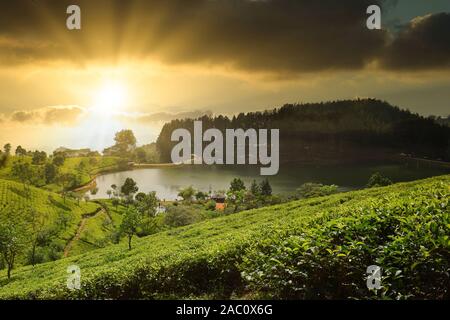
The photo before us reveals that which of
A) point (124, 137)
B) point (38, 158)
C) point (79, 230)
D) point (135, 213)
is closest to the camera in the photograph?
point (135, 213)

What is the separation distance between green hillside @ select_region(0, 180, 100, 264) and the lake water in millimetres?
38410

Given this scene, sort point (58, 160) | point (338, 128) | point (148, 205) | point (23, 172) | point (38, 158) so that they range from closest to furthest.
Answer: point (148, 205) < point (23, 172) < point (38, 158) < point (58, 160) < point (338, 128)

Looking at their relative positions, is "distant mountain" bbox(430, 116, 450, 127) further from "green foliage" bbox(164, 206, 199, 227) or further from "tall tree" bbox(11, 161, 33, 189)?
"tall tree" bbox(11, 161, 33, 189)

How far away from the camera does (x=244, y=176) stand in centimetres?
16525

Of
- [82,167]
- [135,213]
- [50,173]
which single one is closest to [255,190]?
[135,213]

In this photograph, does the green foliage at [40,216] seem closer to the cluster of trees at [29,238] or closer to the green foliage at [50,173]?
the cluster of trees at [29,238]

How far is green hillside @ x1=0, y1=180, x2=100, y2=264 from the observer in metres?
71.1

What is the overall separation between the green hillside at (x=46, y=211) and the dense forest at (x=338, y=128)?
85.9 metres

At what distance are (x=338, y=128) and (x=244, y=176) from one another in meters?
49.0

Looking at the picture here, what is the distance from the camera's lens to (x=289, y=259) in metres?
7.81

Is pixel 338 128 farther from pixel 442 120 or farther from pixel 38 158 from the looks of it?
pixel 38 158

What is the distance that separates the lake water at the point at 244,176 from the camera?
129 metres

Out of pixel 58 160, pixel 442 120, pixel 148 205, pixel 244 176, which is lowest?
pixel 148 205

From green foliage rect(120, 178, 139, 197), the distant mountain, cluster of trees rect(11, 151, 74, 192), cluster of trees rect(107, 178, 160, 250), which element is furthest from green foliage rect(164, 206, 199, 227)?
the distant mountain
